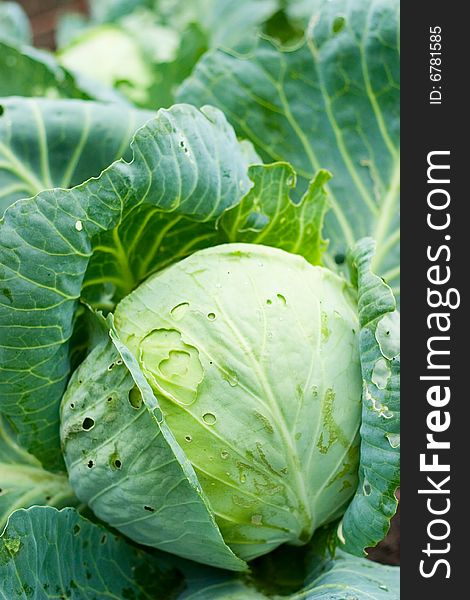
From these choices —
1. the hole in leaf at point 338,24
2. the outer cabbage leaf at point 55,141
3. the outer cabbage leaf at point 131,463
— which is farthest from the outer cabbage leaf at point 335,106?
the outer cabbage leaf at point 131,463

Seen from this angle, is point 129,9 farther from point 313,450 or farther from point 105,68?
point 313,450

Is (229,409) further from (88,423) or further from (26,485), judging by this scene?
(26,485)

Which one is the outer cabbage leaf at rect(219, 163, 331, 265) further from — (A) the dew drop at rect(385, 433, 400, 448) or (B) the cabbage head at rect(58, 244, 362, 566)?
(A) the dew drop at rect(385, 433, 400, 448)

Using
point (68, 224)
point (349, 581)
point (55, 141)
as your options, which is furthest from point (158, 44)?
point (349, 581)

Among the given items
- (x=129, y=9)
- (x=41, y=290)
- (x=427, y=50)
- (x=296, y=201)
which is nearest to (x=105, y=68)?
(x=129, y=9)

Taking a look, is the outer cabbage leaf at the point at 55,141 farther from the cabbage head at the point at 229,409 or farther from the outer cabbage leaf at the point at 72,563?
the outer cabbage leaf at the point at 72,563

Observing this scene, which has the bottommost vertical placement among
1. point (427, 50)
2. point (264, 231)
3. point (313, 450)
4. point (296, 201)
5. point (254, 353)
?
point (313, 450)
